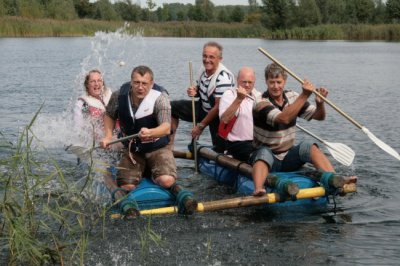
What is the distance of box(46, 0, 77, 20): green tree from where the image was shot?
51.6m

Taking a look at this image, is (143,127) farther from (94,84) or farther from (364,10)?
(364,10)

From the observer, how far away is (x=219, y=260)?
5551 mm

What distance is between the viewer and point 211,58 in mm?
7938

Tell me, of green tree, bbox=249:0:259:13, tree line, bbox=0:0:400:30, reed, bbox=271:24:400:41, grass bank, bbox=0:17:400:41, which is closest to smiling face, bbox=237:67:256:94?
grass bank, bbox=0:17:400:41

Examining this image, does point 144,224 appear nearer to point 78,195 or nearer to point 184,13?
point 78,195

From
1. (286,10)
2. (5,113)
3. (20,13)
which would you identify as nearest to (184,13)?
(286,10)

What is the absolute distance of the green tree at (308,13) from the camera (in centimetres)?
6156

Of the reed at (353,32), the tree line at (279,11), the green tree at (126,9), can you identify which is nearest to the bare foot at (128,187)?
the reed at (353,32)

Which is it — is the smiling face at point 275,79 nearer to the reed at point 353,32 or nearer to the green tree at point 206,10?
the reed at point 353,32

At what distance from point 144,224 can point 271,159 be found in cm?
156

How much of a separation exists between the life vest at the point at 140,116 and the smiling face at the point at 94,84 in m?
1.53

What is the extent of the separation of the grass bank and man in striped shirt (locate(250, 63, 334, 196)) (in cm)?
3539

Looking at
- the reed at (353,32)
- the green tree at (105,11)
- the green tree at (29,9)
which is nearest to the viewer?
the reed at (353,32)

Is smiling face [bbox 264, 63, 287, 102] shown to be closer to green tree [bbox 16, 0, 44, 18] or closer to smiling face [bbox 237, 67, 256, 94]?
smiling face [bbox 237, 67, 256, 94]
